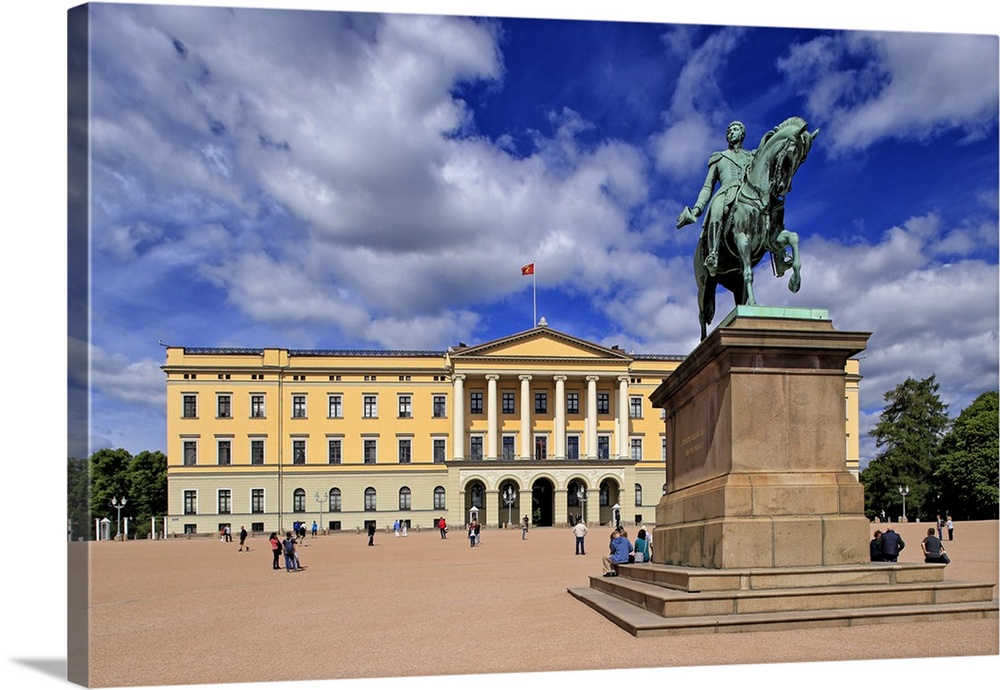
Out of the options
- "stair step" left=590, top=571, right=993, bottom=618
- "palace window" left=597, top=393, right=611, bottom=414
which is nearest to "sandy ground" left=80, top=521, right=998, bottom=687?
"stair step" left=590, top=571, right=993, bottom=618

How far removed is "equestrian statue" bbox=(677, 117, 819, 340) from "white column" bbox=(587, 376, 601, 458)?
59.7m

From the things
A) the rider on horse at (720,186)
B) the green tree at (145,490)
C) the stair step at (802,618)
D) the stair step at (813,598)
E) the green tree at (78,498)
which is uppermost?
the rider on horse at (720,186)

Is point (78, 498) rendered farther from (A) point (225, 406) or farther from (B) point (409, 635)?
(A) point (225, 406)

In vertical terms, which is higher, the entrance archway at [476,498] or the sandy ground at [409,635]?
the sandy ground at [409,635]

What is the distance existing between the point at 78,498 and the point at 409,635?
13.5ft

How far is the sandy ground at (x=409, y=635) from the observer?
8633mm

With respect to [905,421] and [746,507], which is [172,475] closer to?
[905,421]

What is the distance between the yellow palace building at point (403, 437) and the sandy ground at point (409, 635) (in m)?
49.7

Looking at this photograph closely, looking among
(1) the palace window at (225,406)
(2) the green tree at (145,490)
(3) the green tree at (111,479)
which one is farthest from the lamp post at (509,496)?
(3) the green tree at (111,479)

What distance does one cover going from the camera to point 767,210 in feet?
39.7

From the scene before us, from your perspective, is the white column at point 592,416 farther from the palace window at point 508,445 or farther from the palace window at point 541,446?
the palace window at point 508,445

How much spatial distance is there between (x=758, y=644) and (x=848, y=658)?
851 millimetres

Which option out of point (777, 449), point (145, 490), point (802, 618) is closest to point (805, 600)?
point (802, 618)

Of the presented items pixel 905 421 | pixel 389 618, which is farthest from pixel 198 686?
pixel 905 421
